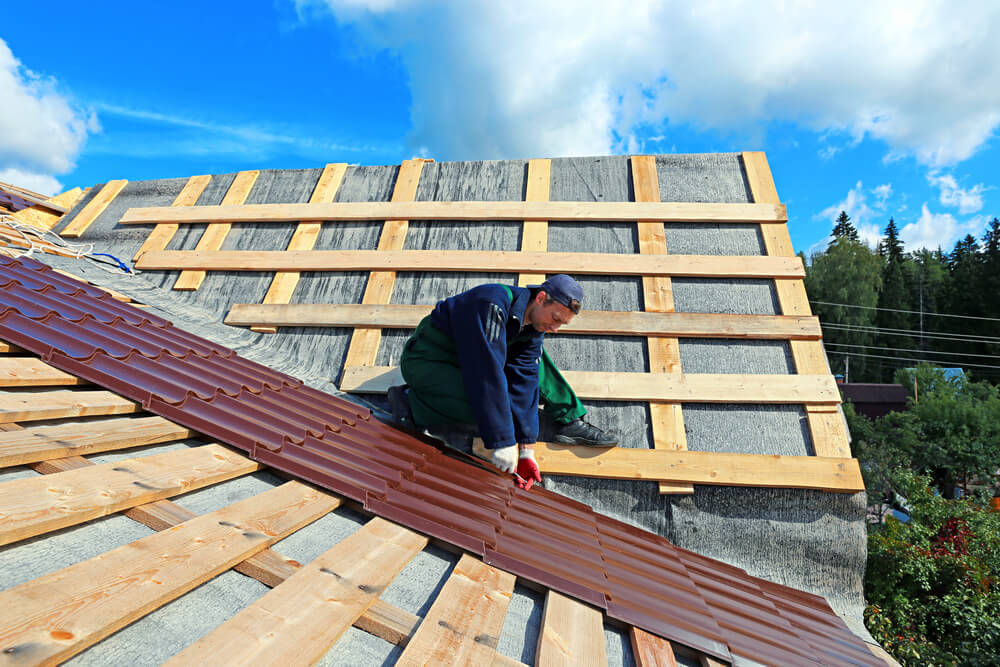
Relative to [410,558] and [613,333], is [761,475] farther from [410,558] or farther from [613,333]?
[410,558]

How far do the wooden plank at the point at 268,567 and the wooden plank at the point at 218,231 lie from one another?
376cm

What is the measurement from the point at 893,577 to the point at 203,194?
24.1 feet

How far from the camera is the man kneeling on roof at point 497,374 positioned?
3.01 meters

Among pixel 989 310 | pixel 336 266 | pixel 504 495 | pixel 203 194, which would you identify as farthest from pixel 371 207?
pixel 989 310

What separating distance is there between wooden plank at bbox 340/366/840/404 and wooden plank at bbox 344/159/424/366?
1494 millimetres

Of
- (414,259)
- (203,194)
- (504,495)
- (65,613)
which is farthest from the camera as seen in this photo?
(203,194)

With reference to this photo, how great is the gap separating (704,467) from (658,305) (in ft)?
3.88

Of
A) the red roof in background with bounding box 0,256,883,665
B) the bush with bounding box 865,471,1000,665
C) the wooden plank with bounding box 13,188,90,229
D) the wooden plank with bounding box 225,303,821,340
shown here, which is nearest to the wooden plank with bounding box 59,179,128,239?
the wooden plank with bounding box 13,188,90,229

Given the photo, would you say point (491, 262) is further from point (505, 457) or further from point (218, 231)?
point (218, 231)

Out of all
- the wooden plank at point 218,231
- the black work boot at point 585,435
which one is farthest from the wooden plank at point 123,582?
the wooden plank at point 218,231

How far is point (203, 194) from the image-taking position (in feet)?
18.6

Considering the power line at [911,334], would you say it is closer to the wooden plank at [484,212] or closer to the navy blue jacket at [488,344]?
the wooden plank at [484,212]

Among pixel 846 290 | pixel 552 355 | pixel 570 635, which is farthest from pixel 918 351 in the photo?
pixel 570 635

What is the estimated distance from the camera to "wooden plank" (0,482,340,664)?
3.21ft
